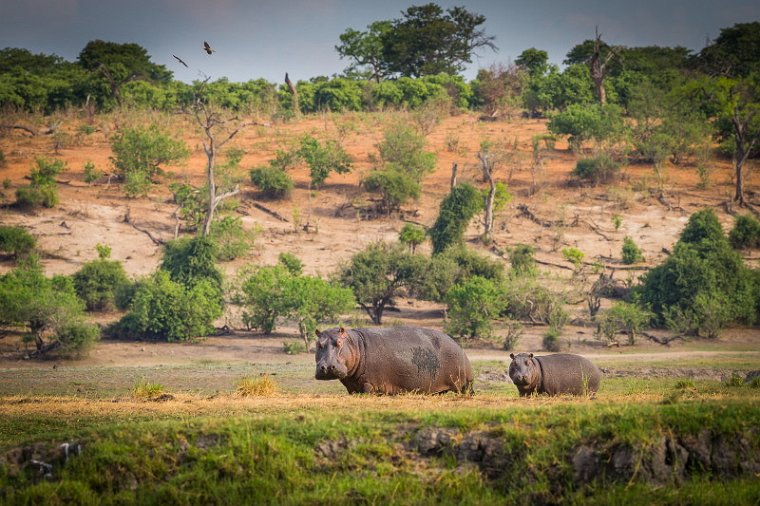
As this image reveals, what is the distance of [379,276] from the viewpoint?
105ft

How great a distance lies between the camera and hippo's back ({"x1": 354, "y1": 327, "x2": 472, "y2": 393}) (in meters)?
14.3

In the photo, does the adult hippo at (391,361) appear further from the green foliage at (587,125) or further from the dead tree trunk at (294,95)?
the dead tree trunk at (294,95)

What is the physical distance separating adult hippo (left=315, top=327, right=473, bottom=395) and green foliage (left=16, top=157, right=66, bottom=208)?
27.0 meters

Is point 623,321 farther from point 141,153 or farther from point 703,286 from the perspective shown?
point 141,153

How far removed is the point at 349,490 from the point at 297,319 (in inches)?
777

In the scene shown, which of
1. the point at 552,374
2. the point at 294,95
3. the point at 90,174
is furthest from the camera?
the point at 294,95

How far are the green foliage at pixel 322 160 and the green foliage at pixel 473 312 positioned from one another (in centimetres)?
1462

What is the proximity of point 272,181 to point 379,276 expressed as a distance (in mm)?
11246

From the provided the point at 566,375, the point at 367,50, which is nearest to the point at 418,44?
the point at 367,50

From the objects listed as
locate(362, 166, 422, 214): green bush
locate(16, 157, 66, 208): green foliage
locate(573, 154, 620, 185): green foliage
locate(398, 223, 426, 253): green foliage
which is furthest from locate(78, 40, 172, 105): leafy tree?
locate(573, 154, 620, 185): green foliage

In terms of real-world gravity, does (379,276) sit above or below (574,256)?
below

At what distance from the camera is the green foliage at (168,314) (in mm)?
28984

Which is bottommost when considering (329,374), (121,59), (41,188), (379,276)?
(379,276)

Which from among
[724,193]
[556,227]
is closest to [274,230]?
[556,227]
